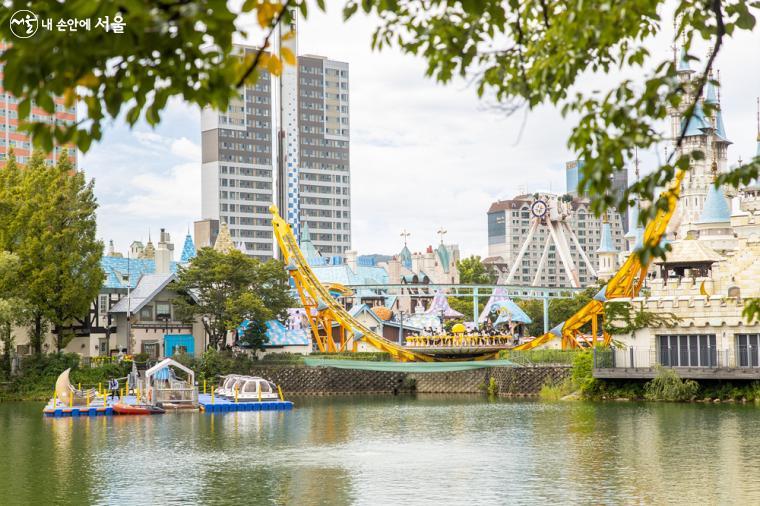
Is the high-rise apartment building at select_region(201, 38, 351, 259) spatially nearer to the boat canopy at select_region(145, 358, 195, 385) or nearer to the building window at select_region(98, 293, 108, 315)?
the building window at select_region(98, 293, 108, 315)

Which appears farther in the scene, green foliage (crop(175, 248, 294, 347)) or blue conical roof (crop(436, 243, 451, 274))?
blue conical roof (crop(436, 243, 451, 274))

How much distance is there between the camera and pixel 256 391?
57.6 meters

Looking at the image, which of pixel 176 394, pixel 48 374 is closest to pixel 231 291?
pixel 48 374

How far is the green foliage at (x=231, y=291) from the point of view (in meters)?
70.5

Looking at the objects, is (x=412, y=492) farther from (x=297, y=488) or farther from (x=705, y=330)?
(x=705, y=330)

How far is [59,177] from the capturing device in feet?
221

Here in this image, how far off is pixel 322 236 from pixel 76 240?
126 meters

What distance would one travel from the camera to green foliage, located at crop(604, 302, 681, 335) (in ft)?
182

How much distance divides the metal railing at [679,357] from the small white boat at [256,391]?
667 inches

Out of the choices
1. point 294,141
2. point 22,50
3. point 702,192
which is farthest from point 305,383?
point 294,141

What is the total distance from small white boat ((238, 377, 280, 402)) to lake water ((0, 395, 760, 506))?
14.6ft

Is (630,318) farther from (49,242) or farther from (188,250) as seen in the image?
(188,250)

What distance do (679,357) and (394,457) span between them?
1001 inches

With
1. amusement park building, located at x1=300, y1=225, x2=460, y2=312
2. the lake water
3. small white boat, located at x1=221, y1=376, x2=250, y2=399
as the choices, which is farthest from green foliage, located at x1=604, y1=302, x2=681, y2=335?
amusement park building, located at x1=300, y1=225, x2=460, y2=312
